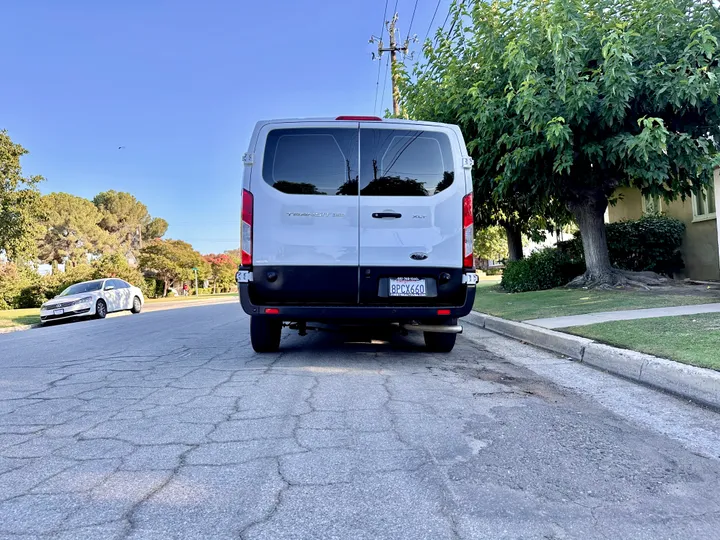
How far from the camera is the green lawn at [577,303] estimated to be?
9.15 m

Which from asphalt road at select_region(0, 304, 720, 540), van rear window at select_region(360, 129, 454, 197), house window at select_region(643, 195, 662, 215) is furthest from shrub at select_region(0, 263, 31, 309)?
house window at select_region(643, 195, 662, 215)

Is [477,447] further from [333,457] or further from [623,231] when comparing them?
[623,231]

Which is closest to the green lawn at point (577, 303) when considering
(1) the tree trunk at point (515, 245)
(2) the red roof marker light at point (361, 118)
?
(2) the red roof marker light at point (361, 118)

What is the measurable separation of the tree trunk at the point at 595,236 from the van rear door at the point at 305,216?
9.19 m

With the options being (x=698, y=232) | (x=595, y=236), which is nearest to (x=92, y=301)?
(x=595, y=236)

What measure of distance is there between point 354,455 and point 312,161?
3377 millimetres

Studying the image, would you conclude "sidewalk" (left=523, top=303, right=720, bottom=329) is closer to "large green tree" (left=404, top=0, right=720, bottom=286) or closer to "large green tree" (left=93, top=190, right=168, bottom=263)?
"large green tree" (left=404, top=0, right=720, bottom=286)

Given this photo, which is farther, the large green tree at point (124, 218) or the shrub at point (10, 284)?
the large green tree at point (124, 218)

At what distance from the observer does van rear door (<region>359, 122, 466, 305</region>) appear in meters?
5.40

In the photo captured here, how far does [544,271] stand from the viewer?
50.4 feet

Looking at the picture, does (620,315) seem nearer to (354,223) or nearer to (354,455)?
(354,223)

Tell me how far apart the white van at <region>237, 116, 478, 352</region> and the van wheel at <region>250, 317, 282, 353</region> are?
28.6 inches

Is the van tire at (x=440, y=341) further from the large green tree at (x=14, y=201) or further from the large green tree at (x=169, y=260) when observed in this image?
the large green tree at (x=169, y=260)

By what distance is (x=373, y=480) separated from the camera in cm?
272
